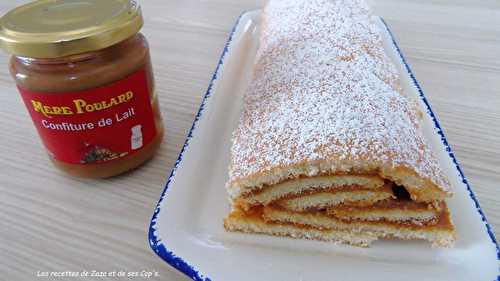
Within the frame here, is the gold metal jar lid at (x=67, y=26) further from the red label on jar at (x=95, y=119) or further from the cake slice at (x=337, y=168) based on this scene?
the cake slice at (x=337, y=168)

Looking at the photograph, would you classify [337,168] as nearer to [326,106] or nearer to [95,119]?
[326,106]

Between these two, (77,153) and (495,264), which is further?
(77,153)

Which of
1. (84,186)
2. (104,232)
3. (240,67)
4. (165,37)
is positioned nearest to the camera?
(104,232)

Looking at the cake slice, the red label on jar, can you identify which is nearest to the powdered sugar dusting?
the cake slice

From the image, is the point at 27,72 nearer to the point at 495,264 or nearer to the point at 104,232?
the point at 104,232

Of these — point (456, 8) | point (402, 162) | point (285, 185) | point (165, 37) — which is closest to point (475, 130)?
point (402, 162)

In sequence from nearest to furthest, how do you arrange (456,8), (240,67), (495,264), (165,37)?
(495,264), (240,67), (165,37), (456,8)

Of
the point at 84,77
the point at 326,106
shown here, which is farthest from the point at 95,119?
the point at 326,106

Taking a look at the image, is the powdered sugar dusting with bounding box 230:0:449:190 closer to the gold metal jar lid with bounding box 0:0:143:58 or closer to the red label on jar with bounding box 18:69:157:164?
the red label on jar with bounding box 18:69:157:164
